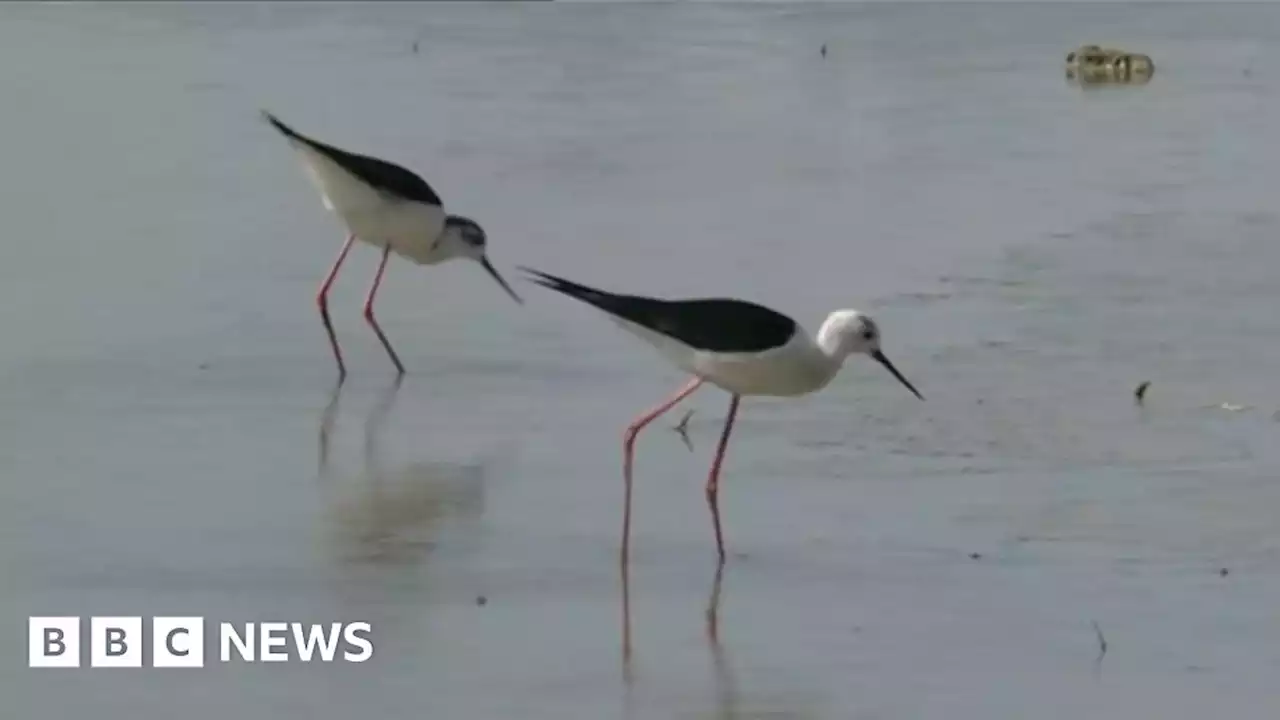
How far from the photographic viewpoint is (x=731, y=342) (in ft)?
25.2

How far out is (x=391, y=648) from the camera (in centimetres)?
656

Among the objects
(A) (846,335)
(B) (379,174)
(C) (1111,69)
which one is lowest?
(C) (1111,69)

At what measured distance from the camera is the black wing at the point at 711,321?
25.2 feet

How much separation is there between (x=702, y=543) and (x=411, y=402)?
1.88m

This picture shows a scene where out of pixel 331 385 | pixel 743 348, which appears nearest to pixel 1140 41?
pixel 331 385

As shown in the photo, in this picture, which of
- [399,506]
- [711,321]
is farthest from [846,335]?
[399,506]

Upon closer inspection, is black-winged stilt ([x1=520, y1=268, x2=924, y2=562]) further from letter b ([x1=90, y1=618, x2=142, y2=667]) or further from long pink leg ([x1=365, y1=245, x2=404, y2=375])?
long pink leg ([x1=365, y1=245, x2=404, y2=375])

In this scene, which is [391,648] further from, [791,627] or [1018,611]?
[1018,611]

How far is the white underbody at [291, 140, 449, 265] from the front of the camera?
10391 mm

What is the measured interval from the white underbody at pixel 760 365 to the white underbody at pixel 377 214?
2.64 m

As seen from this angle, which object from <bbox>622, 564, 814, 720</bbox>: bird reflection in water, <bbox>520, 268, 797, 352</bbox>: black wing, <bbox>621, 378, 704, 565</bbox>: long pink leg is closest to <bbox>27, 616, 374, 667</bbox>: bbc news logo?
<bbox>622, 564, 814, 720</bbox>: bird reflection in water

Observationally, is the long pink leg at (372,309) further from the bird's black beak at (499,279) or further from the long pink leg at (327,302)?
the bird's black beak at (499,279)

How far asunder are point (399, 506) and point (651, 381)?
1.57m

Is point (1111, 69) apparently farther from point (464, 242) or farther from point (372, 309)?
point (372, 309)
